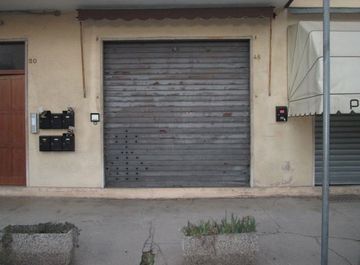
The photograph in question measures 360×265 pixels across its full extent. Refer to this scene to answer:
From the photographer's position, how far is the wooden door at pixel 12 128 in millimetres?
9711

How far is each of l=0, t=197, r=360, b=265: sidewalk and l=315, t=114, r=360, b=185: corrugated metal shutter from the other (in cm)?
67

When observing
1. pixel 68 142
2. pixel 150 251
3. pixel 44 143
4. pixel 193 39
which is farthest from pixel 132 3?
pixel 150 251

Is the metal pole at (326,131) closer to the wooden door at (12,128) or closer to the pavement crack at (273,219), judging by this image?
the pavement crack at (273,219)

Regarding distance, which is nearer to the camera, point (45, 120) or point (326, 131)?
point (326, 131)

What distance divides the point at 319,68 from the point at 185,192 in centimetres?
361

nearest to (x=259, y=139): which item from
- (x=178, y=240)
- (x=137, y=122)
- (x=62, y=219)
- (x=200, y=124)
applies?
(x=200, y=124)

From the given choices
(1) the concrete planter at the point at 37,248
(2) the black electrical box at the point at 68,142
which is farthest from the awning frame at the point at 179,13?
(1) the concrete planter at the point at 37,248

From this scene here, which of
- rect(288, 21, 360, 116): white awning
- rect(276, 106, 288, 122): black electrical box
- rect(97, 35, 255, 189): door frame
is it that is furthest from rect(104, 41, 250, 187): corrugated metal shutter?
rect(288, 21, 360, 116): white awning

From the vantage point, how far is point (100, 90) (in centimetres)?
952

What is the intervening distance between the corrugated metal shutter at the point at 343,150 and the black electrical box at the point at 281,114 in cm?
80

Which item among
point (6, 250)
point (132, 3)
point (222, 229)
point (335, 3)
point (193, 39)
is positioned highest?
point (335, 3)

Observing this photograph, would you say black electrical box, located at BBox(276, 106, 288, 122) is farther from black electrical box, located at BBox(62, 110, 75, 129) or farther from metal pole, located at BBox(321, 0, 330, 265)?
metal pole, located at BBox(321, 0, 330, 265)

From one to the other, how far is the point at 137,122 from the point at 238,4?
314 cm

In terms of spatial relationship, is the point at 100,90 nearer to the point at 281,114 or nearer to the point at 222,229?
the point at 281,114
